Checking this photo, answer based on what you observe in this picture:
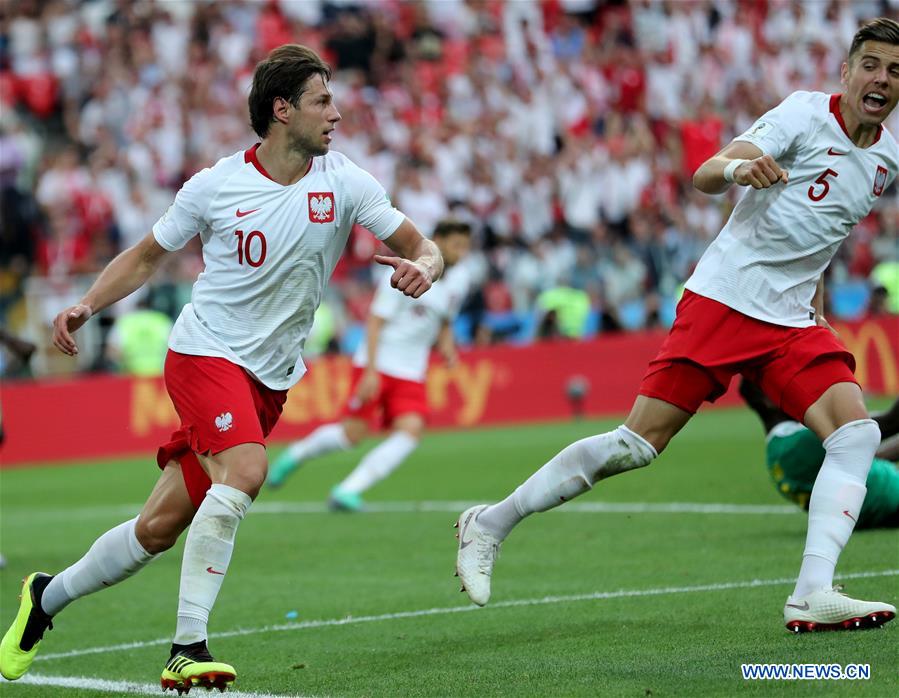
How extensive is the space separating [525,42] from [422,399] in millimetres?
14328

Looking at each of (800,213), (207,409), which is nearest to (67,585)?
(207,409)

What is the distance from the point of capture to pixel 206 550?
Answer: 6168 millimetres

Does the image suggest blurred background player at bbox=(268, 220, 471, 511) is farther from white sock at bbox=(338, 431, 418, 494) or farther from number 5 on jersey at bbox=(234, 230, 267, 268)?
number 5 on jersey at bbox=(234, 230, 267, 268)

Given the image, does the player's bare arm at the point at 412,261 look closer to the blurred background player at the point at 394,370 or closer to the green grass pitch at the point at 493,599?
the green grass pitch at the point at 493,599

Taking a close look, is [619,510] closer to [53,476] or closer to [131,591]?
[131,591]

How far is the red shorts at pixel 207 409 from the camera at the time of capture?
20.6 ft

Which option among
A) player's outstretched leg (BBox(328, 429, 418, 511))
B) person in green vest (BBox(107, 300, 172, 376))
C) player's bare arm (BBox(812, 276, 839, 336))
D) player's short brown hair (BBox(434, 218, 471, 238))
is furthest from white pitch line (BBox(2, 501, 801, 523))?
person in green vest (BBox(107, 300, 172, 376))

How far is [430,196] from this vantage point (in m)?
22.7

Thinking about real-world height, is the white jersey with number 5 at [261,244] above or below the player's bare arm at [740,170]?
below

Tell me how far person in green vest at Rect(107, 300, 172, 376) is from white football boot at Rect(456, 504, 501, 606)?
14.1m

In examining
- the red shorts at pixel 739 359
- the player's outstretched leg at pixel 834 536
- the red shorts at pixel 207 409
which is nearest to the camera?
the red shorts at pixel 207 409

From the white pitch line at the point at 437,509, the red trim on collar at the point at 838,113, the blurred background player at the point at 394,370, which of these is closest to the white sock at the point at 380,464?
the blurred background player at the point at 394,370

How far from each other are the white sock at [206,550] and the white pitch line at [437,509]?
5805 millimetres

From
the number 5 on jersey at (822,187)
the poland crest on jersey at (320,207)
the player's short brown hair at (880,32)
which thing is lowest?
the poland crest on jersey at (320,207)
